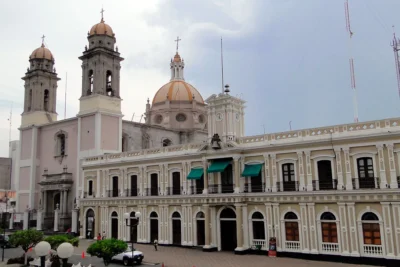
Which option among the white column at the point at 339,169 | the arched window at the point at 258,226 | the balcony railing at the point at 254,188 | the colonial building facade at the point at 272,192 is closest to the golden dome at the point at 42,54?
the colonial building facade at the point at 272,192

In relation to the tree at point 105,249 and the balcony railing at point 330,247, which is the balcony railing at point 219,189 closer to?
the balcony railing at point 330,247

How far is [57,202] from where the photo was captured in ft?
151

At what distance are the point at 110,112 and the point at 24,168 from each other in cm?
1570

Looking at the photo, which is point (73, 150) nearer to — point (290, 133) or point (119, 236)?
point (119, 236)

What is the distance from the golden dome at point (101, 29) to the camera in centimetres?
4622

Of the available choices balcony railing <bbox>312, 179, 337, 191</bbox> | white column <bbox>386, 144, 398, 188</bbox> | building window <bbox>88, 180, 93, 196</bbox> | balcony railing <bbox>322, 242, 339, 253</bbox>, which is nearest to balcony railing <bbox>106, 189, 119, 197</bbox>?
building window <bbox>88, 180, 93, 196</bbox>

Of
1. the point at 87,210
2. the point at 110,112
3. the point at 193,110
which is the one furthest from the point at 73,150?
the point at 193,110

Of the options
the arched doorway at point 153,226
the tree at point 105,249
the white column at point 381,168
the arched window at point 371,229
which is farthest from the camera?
the arched doorway at point 153,226

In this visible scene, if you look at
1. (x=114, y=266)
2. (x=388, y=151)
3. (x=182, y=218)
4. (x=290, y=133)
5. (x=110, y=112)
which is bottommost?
(x=114, y=266)

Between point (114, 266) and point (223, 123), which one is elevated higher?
point (223, 123)

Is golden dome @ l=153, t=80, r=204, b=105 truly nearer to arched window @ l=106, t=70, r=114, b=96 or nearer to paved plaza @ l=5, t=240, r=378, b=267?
arched window @ l=106, t=70, r=114, b=96

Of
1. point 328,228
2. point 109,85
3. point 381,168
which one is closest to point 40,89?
point 109,85

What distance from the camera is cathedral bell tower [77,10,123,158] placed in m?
42.8

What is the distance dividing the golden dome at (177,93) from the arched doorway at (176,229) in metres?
28.6
